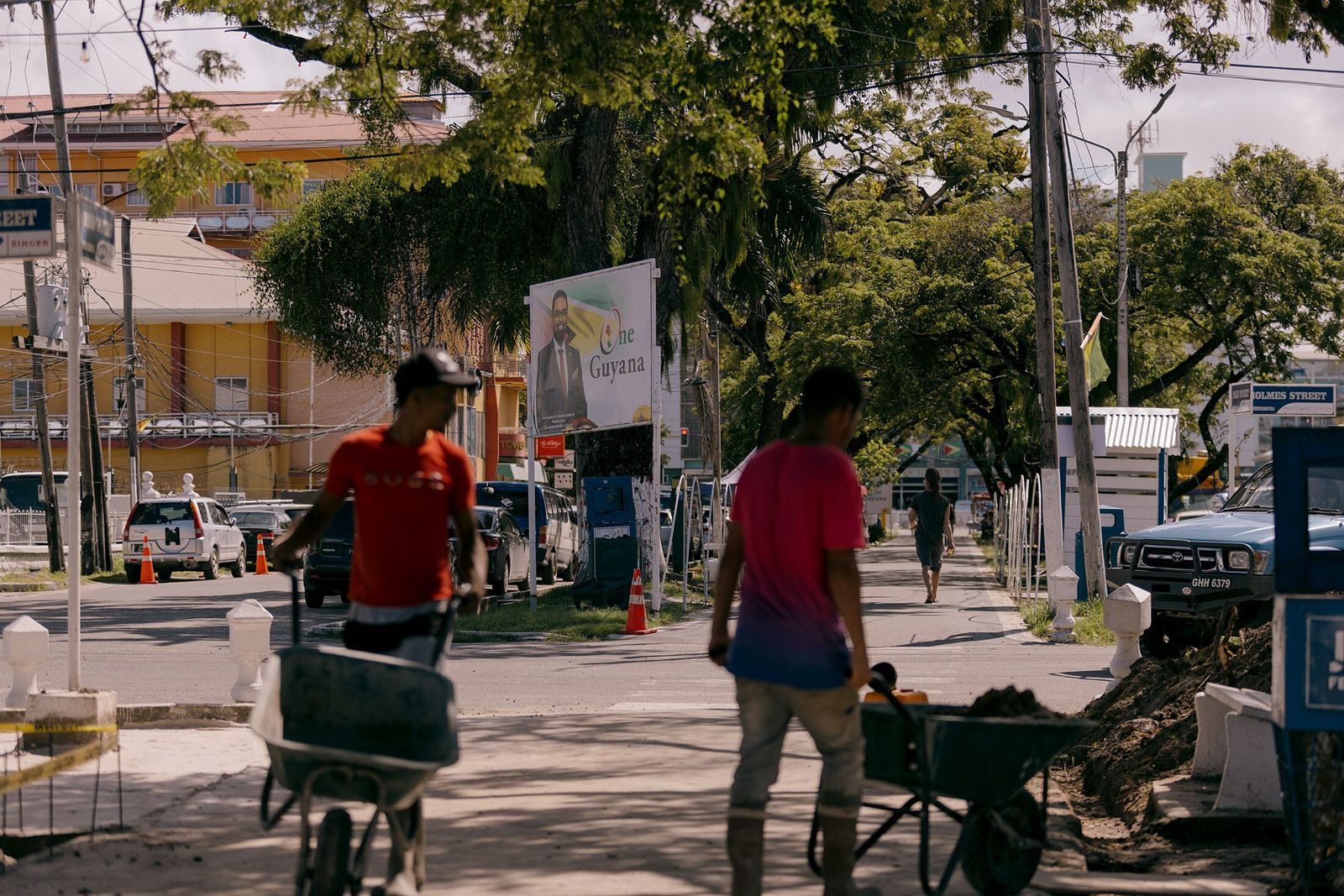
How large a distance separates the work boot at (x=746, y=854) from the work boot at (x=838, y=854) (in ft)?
0.72

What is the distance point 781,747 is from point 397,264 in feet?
96.7

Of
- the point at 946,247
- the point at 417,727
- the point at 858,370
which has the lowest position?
the point at 417,727

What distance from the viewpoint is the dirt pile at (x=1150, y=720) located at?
27.5 ft

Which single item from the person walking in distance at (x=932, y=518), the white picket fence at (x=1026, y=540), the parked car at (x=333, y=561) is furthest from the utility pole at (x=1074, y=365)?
the parked car at (x=333, y=561)

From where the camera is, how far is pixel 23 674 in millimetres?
10523

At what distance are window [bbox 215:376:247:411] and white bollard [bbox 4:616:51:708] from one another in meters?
47.5

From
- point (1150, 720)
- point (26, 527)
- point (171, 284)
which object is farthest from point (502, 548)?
point (171, 284)

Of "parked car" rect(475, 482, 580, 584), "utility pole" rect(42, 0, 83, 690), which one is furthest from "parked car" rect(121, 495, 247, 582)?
"utility pole" rect(42, 0, 83, 690)

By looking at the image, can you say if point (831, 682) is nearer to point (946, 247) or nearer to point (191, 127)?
point (191, 127)

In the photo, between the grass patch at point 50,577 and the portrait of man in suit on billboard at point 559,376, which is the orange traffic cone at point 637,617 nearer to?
the portrait of man in suit on billboard at point 559,376

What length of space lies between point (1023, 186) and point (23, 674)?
35.1 meters

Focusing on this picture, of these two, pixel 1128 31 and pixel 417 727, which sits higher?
pixel 1128 31

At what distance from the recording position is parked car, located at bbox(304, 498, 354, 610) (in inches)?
930

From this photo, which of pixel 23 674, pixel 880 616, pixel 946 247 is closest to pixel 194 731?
pixel 23 674
